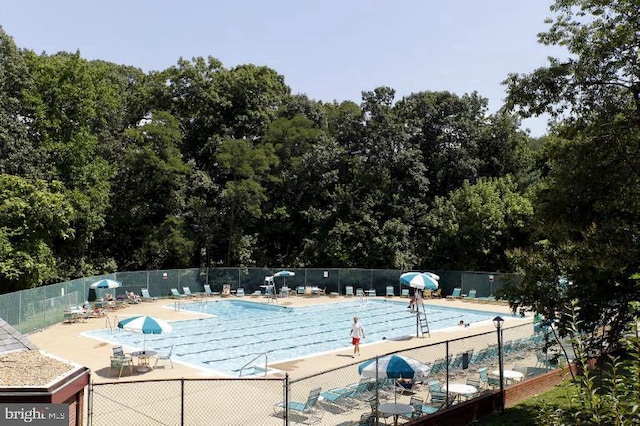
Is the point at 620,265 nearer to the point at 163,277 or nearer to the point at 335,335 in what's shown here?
the point at 335,335

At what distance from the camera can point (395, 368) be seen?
12.2m

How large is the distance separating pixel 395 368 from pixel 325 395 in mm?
1642

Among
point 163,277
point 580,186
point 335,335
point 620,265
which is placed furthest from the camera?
point 163,277

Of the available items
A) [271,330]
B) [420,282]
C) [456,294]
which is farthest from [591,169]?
[456,294]

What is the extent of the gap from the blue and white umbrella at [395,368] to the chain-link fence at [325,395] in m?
0.02

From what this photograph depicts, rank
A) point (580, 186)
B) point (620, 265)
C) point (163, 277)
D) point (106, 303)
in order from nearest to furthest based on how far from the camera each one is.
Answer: point (620, 265) < point (580, 186) < point (106, 303) < point (163, 277)

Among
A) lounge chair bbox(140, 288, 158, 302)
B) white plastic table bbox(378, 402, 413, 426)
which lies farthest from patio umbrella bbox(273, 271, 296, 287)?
white plastic table bbox(378, 402, 413, 426)

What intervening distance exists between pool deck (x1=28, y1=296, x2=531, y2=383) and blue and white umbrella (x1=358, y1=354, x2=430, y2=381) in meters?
4.97

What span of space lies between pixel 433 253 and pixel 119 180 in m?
23.0

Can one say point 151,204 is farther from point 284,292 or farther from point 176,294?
point 284,292

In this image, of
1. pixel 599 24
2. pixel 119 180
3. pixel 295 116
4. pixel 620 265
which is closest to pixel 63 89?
pixel 119 180

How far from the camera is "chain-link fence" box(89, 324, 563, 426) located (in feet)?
39.3

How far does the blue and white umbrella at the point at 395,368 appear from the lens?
39.8 feet

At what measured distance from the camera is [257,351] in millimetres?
21531
